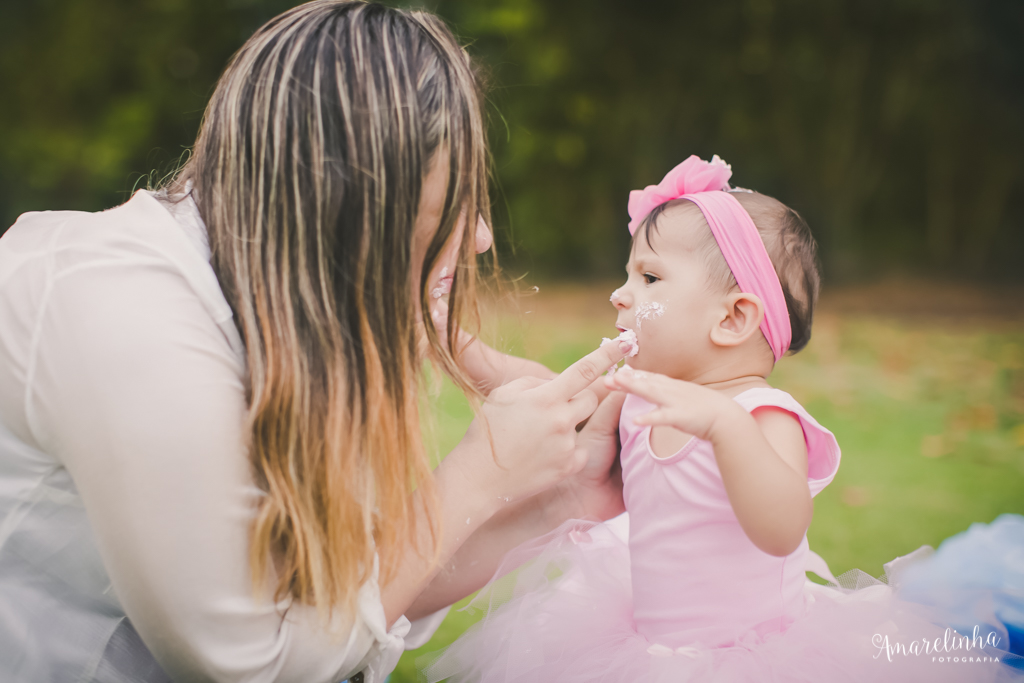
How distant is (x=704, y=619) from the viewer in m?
1.63

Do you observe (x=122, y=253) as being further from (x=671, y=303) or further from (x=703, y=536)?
(x=703, y=536)

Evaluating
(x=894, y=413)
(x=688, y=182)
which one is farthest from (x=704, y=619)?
(x=894, y=413)

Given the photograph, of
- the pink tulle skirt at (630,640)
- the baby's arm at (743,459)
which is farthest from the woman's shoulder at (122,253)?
the pink tulle skirt at (630,640)

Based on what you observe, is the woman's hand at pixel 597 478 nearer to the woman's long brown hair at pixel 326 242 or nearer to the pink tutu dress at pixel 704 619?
the pink tutu dress at pixel 704 619

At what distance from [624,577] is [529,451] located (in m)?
0.51

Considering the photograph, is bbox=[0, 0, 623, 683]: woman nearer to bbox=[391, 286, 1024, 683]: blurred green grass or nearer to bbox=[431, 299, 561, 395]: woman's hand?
bbox=[391, 286, 1024, 683]: blurred green grass

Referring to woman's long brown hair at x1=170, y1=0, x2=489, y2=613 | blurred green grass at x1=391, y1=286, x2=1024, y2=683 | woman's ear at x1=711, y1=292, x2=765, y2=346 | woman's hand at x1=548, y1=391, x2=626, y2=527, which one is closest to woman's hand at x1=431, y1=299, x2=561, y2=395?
blurred green grass at x1=391, y1=286, x2=1024, y2=683

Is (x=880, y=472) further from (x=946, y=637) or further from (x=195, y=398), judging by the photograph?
(x=195, y=398)

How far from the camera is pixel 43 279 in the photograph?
1.33 meters

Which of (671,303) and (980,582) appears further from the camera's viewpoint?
(980,582)

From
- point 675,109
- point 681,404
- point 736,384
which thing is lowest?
point 675,109

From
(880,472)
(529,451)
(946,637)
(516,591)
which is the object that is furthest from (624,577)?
(880,472)

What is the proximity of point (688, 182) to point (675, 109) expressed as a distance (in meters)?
9.77

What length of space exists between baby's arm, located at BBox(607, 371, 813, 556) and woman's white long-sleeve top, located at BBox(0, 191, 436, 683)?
2.04 ft
